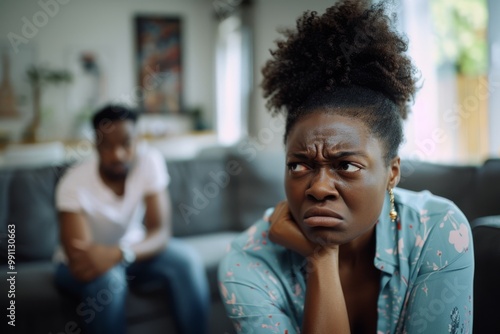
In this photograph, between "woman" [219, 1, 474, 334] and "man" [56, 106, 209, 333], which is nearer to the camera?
"woman" [219, 1, 474, 334]

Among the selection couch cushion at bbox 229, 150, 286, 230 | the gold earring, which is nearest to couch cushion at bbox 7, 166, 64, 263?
couch cushion at bbox 229, 150, 286, 230

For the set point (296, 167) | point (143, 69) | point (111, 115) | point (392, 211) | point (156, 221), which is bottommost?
point (156, 221)

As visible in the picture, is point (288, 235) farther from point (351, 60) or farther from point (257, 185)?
point (257, 185)

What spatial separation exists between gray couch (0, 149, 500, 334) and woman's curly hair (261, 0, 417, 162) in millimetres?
395

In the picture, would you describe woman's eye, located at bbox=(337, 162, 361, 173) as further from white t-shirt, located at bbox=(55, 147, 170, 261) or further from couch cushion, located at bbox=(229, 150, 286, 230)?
couch cushion, located at bbox=(229, 150, 286, 230)

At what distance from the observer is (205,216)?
7.79 feet

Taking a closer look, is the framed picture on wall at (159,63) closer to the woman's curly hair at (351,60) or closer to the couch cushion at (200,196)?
the couch cushion at (200,196)

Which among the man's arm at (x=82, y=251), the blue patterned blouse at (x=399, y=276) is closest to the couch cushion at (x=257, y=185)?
the man's arm at (x=82, y=251)

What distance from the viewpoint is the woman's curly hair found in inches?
33.4

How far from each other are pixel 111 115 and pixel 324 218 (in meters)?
1.25

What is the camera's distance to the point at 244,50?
15.6 ft

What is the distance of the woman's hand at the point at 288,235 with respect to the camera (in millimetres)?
857

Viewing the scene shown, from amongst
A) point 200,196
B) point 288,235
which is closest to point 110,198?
point 200,196

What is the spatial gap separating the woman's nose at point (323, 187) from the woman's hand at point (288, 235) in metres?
0.11
